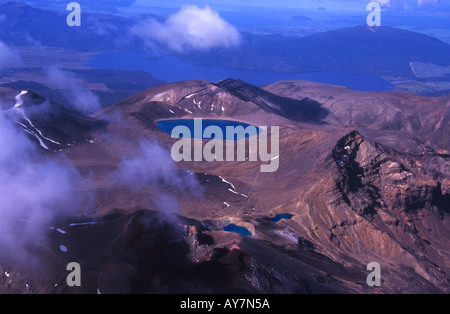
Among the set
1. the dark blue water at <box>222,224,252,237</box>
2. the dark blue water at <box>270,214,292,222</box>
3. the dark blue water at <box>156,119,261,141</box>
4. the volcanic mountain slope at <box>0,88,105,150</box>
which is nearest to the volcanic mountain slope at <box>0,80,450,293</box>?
the dark blue water at <box>270,214,292,222</box>

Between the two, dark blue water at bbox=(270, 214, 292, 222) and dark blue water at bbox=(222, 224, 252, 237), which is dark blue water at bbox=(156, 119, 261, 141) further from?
dark blue water at bbox=(222, 224, 252, 237)

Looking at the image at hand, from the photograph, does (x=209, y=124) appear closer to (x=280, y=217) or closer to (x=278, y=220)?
(x=280, y=217)

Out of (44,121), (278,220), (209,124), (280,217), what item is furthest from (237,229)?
(209,124)

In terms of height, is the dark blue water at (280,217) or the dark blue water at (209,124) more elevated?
the dark blue water at (209,124)

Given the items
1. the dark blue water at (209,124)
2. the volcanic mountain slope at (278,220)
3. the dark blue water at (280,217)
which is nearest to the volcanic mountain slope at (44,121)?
the volcanic mountain slope at (278,220)

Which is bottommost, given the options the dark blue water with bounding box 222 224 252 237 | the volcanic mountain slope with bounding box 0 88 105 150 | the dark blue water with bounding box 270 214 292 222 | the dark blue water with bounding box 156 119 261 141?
the dark blue water with bounding box 222 224 252 237

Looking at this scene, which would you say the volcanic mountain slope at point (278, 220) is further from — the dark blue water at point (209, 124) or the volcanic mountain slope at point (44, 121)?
the dark blue water at point (209, 124)

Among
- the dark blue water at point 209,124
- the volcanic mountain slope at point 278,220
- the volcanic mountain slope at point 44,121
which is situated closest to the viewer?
the volcanic mountain slope at point 278,220

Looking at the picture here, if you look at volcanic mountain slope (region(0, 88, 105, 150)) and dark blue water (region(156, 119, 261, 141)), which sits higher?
dark blue water (region(156, 119, 261, 141))

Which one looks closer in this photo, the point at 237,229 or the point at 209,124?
the point at 237,229
